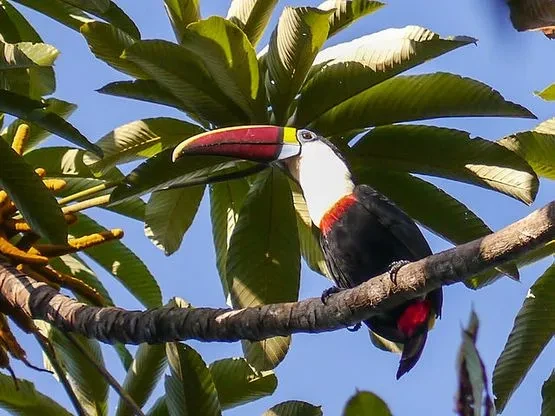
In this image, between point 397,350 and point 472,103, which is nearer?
point 472,103

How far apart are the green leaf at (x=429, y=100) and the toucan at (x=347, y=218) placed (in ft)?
1.19

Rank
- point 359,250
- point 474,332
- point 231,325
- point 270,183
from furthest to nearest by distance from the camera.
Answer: point 270,183
point 359,250
point 231,325
point 474,332

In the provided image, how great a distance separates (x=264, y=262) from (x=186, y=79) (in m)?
0.84

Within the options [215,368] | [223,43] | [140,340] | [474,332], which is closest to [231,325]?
[140,340]

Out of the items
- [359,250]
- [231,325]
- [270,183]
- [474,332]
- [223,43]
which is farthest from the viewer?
[270,183]

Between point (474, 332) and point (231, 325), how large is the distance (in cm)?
204

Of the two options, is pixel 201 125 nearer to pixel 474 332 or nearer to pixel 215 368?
pixel 215 368

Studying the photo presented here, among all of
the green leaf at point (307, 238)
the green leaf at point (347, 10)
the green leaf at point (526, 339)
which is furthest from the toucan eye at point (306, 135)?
the green leaf at point (526, 339)

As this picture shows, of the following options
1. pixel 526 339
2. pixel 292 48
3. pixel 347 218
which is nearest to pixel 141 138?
pixel 292 48

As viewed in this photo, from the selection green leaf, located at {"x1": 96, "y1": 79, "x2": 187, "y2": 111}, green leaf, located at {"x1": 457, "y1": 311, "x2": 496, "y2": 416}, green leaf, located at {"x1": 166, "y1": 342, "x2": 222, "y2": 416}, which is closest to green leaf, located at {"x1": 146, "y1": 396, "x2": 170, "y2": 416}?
green leaf, located at {"x1": 166, "y1": 342, "x2": 222, "y2": 416}

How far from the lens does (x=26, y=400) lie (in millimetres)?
3688

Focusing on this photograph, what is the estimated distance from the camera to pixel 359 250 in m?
3.76

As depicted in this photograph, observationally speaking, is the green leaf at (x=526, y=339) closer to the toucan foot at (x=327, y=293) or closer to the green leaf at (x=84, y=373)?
the toucan foot at (x=327, y=293)

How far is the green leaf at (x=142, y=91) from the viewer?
3816mm
